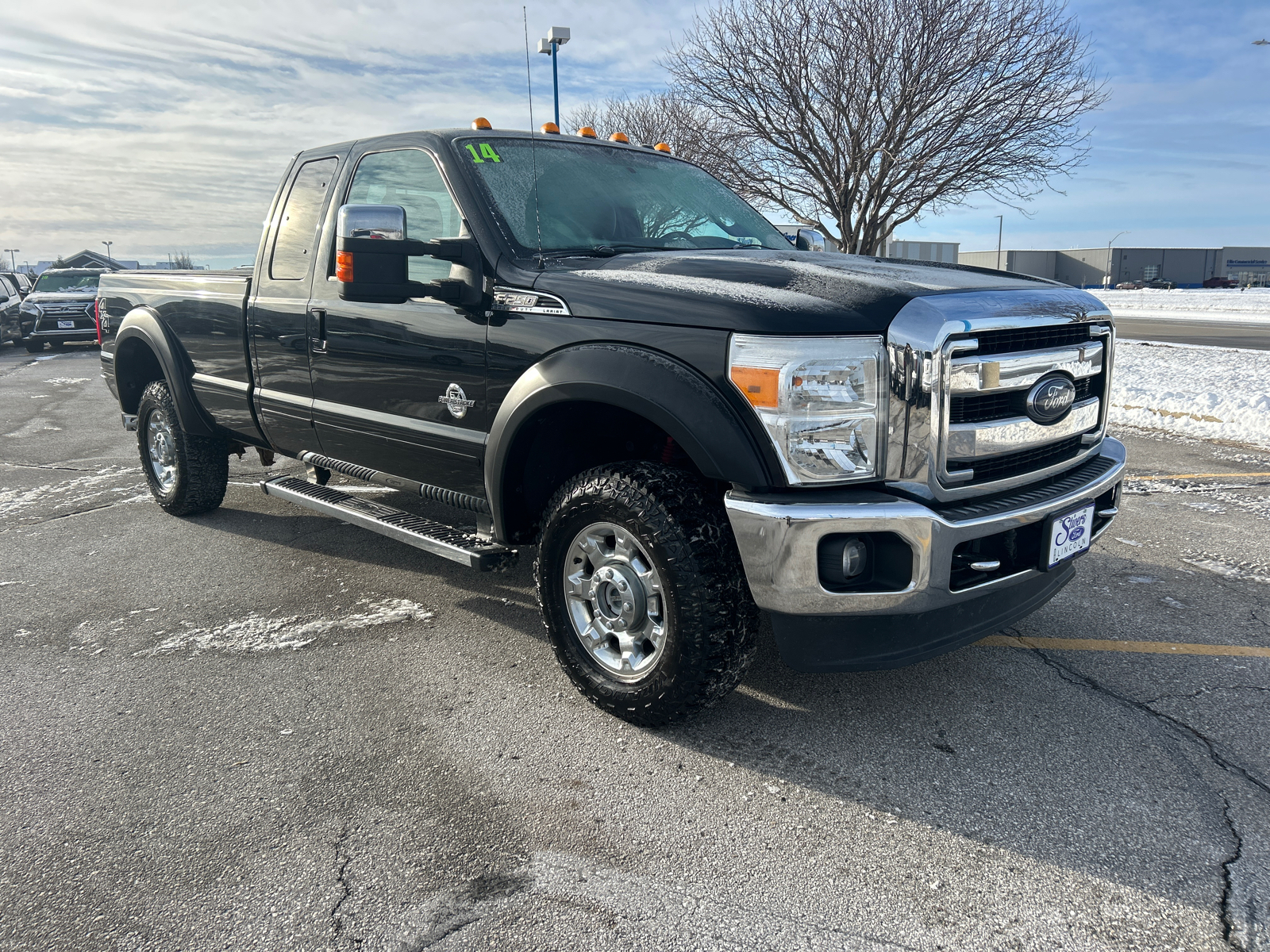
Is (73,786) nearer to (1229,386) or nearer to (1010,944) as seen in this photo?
(1010,944)

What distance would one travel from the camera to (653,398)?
8.96 ft

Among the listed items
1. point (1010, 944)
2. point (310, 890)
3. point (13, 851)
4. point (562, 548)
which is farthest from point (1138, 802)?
point (13, 851)

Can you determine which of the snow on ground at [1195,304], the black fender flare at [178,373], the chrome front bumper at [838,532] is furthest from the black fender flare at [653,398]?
the snow on ground at [1195,304]

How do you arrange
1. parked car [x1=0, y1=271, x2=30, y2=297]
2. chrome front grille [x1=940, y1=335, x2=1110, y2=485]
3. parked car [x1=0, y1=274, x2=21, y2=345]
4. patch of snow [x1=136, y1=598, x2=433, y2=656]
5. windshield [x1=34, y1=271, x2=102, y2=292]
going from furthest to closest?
parked car [x1=0, y1=271, x2=30, y2=297], parked car [x1=0, y1=274, x2=21, y2=345], windshield [x1=34, y1=271, x2=102, y2=292], patch of snow [x1=136, y1=598, x2=433, y2=656], chrome front grille [x1=940, y1=335, x2=1110, y2=485]

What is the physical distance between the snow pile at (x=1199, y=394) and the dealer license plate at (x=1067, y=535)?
4403 millimetres

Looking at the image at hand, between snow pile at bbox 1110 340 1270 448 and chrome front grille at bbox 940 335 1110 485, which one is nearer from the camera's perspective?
chrome front grille at bbox 940 335 1110 485

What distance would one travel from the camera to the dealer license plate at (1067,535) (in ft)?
9.22

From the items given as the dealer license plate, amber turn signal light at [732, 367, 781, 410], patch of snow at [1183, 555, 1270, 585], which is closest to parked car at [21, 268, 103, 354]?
amber turn signal light at [732, 367, 781, 410]

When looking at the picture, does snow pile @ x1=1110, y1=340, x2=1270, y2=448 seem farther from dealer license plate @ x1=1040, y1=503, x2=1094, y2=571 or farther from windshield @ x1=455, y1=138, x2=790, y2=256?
dealer license plate @ x1=1040, y1=503, x2=1094, y2=571

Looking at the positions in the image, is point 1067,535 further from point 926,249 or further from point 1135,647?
point 926,249

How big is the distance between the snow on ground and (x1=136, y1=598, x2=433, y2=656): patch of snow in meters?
30.0

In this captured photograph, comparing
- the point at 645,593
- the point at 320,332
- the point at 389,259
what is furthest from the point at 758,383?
the point at 320,332

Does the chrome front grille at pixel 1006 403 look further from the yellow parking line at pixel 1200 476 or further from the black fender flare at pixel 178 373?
the black fender flare at pixel 178 373

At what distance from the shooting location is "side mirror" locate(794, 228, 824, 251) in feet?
15.1
